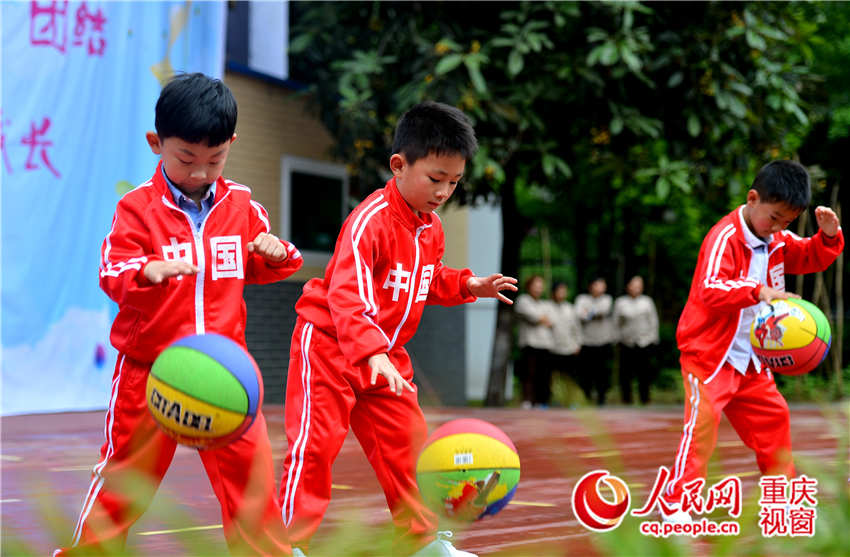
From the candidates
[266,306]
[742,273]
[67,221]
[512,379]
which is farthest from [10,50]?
[512,379]

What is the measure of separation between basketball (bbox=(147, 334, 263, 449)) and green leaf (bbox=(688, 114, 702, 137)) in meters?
9.58

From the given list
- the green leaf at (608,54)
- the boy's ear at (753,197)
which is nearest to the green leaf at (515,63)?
the green leaf at (608,54)

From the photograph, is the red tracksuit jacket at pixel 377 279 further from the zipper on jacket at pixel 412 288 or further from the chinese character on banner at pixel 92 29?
the chinese character on banner at pixel 92 29

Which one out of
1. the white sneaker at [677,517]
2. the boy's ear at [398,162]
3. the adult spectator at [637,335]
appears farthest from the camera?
the adult spectator at [637,335]

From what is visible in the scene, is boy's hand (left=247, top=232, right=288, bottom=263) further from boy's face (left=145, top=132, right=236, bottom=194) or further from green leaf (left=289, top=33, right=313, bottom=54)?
green leaf (left=289, top=33, right=313, bottom=54)

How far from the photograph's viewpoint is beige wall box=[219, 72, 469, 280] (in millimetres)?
13742

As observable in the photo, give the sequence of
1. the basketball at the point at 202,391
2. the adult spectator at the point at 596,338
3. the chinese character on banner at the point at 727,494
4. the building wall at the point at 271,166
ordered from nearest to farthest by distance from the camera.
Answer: the basketball at the point at 202,391 → the chinese character on banner at the point at 727,494 → the building wall at the point at 271,166 → the adult spectator at the point at 596,338

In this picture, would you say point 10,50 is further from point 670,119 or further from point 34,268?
point 670,119

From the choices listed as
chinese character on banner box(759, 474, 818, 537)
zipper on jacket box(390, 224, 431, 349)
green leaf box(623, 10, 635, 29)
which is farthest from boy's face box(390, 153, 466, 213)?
green leaf box(623, 10, 635, 29)

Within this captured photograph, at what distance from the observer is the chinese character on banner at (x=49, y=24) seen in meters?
11.1

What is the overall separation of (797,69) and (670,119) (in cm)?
159

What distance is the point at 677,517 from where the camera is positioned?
5297 millimetres

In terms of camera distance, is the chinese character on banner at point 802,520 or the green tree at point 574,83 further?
the green tree at point 574,83

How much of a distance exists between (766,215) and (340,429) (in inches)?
100
